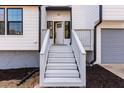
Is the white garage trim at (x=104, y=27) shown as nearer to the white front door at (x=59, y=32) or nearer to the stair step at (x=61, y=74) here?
the white front door at (x=59, y=32)

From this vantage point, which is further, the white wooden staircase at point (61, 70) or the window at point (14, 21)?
the window at point (14, 21)

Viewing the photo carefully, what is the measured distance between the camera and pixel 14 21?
19.2 meters

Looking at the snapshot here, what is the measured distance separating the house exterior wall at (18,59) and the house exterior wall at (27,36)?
3.22 feet

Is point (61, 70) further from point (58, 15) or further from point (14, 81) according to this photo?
point (58, 15)

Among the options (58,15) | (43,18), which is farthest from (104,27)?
(43,18)

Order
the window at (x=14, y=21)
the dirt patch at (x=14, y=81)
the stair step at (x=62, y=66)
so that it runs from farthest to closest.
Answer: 1. the window at (x=14, y=21)
2. the stair step at (x=62, y=66)
3. the dirt patch at (x=14, y=81)

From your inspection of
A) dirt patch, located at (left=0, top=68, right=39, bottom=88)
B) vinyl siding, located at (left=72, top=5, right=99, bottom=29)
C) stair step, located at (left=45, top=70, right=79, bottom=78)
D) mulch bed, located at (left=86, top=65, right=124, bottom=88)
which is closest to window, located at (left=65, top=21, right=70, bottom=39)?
vinyl siding, located at (left=72, top=5, right=99, bottom=29)

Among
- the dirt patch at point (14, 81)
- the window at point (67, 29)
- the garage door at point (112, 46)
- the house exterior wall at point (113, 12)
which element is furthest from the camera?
the window at point (67, 29)

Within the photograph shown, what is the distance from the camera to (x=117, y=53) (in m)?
20.1

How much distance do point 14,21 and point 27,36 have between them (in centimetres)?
141

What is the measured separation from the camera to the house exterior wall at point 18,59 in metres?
20.0

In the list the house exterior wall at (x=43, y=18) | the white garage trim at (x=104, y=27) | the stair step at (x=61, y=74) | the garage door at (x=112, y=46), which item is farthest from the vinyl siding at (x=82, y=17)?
the stair step at (x=61, y=74)

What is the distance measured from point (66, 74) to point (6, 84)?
312 centimetres

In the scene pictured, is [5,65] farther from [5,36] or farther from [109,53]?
[109,53]
